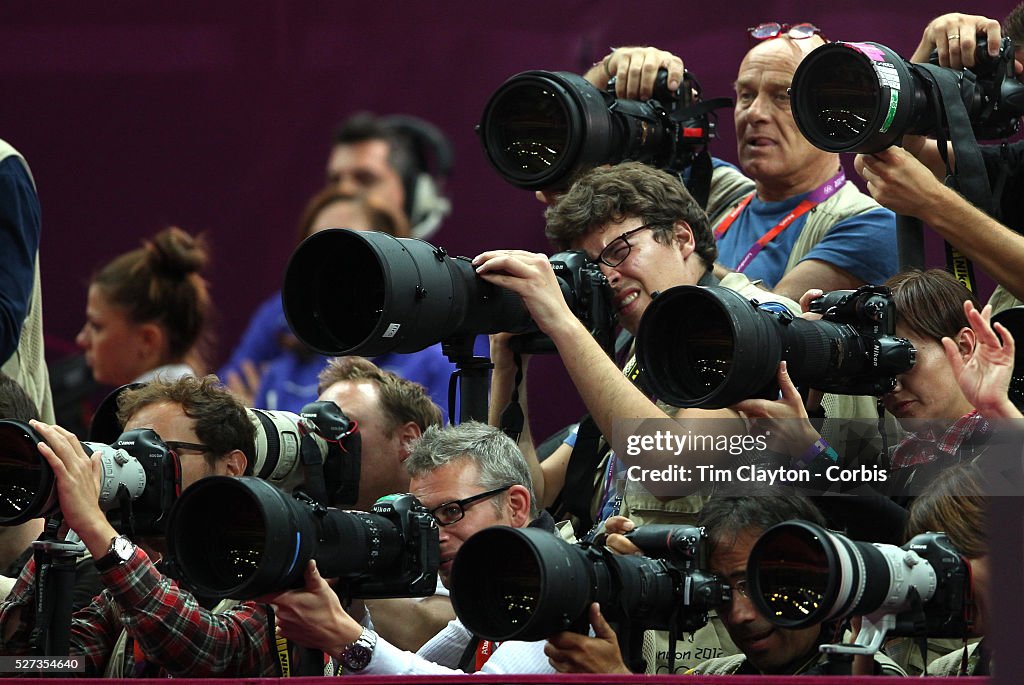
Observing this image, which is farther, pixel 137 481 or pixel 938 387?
pixel 137 481

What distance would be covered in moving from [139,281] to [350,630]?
2437mm

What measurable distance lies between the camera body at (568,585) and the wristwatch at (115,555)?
636mm

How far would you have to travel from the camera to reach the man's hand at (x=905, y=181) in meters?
3.07

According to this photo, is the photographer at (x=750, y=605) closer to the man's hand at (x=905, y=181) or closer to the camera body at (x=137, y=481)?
the man's hand at (x=905, y=181)

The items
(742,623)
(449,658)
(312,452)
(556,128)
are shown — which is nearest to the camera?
(742,623)

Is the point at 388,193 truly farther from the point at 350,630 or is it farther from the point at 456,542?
the point at 350,630

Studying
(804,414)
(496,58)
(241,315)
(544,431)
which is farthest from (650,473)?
(241,315)

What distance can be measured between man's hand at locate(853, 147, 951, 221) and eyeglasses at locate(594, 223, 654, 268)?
1.47 ft

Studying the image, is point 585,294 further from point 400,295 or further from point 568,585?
point 568,585

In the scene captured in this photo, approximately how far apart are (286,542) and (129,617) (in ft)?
1.69

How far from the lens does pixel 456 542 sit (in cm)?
306

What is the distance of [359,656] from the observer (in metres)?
2.76

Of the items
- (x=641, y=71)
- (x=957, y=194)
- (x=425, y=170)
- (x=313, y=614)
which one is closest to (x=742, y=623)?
(x=313, y=614)

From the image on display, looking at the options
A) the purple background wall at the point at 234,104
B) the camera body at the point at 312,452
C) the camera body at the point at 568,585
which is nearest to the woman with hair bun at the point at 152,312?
the purple background wall at the point at 234,104
